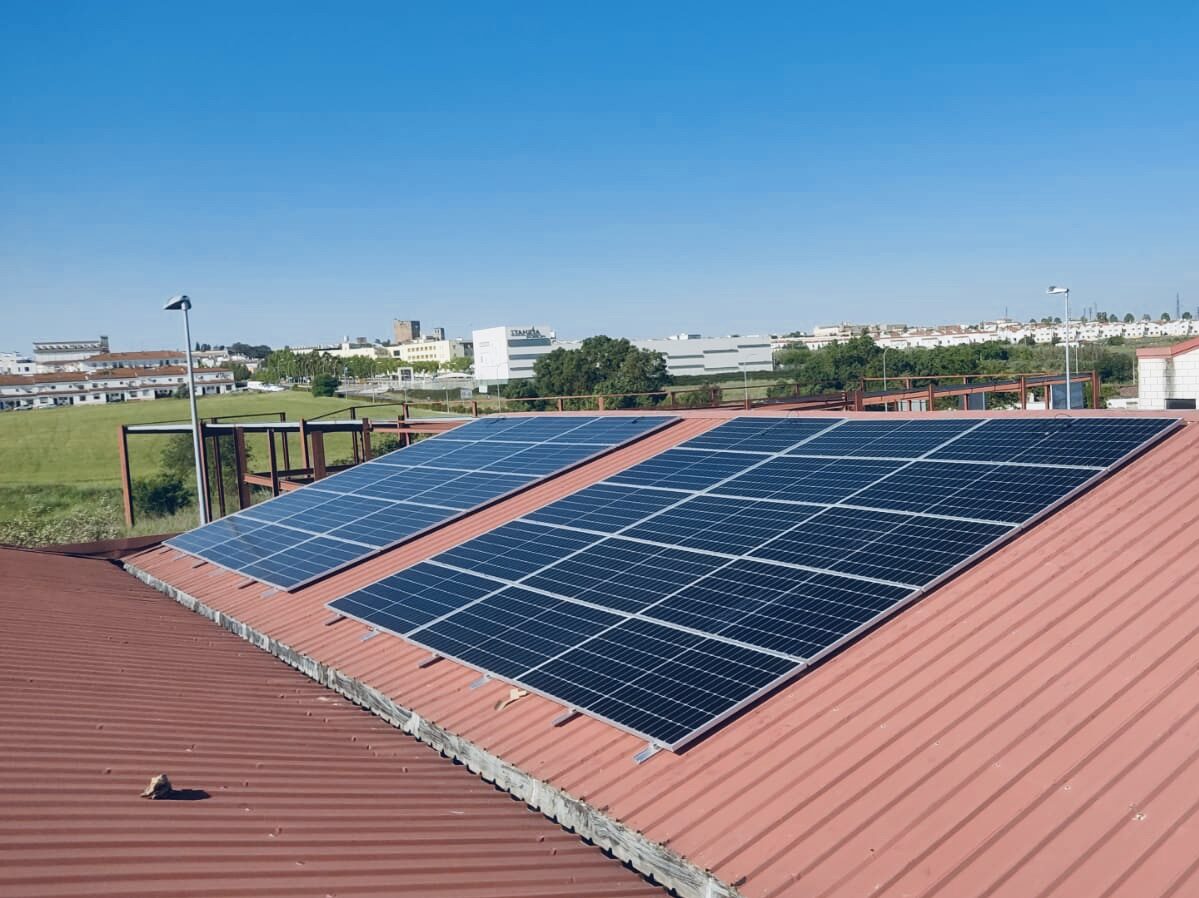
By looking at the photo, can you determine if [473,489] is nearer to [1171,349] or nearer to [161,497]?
[1171,349]

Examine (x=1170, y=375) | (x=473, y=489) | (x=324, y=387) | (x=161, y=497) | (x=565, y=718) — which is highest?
(x=324, y=387)

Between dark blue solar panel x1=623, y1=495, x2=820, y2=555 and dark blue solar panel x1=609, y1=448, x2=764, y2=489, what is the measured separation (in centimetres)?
109

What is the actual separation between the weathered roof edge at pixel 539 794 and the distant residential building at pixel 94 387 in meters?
160

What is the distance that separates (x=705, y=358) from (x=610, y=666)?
468 feet

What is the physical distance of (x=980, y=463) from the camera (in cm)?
1356

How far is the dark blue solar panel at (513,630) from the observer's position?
11664 millimetres

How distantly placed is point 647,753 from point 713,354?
14394 centimetres

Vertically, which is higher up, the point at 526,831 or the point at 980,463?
the point at 980,463

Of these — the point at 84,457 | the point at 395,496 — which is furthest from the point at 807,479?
the point at 84,457

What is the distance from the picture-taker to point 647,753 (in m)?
9.25

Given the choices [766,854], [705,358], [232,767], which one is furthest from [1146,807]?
[705,358]

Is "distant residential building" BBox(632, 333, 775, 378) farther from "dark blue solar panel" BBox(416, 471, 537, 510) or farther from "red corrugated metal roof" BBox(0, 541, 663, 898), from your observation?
"red corrugated metal roof" BBox(0, 541, 663, 898)

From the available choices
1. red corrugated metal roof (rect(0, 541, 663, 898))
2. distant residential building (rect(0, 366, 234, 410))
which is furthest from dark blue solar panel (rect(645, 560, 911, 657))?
distant residential building (rect(0, 366, 234, 410))

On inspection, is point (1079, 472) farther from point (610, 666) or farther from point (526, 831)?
point (526, 831)
